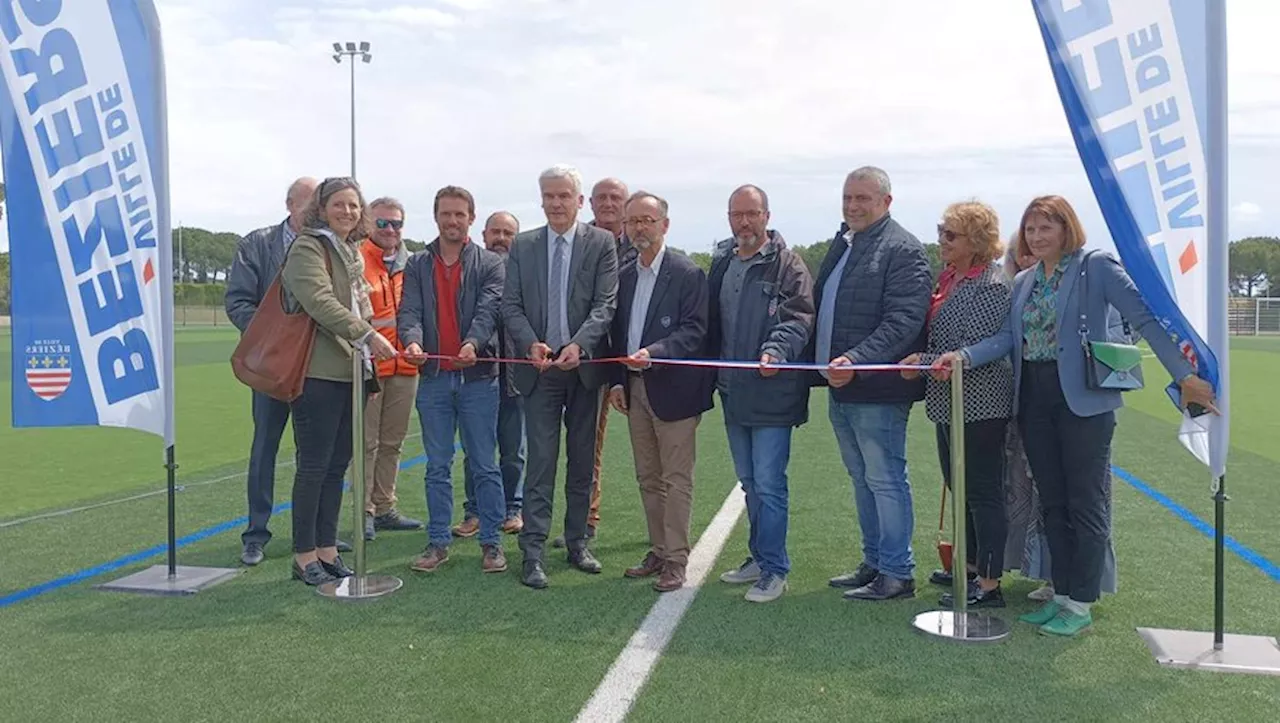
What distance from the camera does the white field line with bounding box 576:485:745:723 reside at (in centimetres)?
340

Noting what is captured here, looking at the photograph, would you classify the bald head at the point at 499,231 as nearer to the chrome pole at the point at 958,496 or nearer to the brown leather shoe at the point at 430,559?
the brown leather shoe at the point at 430,559

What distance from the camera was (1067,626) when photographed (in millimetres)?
4227

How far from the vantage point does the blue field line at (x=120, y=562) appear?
477 cm

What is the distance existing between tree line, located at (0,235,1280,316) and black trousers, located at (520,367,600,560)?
2003 cm

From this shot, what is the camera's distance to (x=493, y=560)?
5285 mm

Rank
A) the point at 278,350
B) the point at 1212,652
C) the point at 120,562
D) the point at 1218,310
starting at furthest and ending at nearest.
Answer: the point at 120,562, the point at 278,350, the point at 1212,652, the point at 1218,310

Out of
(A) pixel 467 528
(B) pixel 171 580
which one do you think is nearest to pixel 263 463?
(B) pixel 171 580

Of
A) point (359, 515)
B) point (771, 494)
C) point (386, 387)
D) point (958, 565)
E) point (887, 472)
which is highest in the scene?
point (386, 387)

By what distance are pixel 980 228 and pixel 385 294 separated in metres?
3.63

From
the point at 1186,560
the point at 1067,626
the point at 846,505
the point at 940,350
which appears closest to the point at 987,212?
the point at 940,350

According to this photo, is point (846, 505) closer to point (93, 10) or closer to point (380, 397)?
point (380, 397)

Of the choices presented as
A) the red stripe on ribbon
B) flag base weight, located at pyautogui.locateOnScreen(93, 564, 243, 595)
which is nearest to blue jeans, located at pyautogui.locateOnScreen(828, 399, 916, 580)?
the red stripe on ribbon

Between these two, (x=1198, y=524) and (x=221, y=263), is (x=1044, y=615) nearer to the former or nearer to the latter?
(x=1198, y=524)

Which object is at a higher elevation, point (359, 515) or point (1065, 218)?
point (1065, 218)
